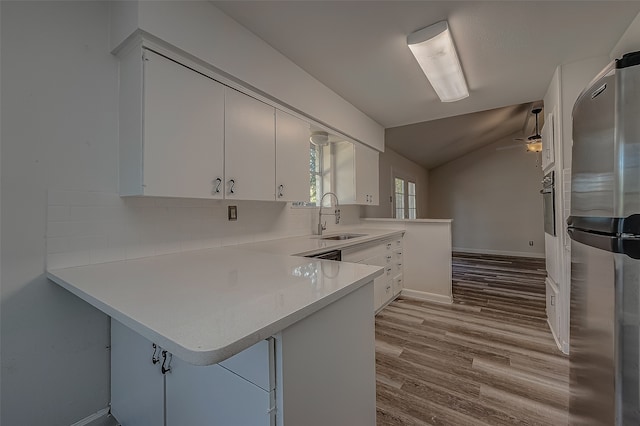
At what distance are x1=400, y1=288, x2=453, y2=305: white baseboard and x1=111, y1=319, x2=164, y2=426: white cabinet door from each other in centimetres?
303

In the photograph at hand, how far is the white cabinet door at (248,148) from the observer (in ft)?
5.66

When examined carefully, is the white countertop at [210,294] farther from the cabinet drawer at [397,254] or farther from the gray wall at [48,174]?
the cabinet drawer at [397,254]

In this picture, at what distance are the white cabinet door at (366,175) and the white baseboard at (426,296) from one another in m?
1.29

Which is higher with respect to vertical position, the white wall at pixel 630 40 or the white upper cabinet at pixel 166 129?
the white wall at pixel 630 40

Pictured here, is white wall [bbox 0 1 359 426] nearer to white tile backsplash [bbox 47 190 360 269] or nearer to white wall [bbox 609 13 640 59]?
white tile backsplash [bbox 47 190 360 269]

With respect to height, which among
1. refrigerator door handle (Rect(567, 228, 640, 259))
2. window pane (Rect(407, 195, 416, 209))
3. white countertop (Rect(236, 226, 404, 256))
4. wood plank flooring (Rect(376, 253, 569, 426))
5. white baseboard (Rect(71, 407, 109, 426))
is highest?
window pane (Rect(407, 195, 416, 209))

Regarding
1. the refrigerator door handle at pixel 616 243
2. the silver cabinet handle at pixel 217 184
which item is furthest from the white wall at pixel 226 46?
the refrigerator door handle at pixel 616 243

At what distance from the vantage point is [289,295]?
2.81 feet

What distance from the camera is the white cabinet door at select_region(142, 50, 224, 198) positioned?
1.35m

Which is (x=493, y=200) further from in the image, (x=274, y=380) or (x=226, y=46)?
(x=274, y=380)

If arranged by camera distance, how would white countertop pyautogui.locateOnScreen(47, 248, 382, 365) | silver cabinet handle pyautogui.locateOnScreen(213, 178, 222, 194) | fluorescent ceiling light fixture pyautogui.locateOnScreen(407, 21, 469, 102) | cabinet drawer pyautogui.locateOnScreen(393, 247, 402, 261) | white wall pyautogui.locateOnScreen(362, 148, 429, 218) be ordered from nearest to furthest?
white countertop pyautogui.locateOnScreen(47, 248, 382, 365)
silver cabinet handle pyautogui.locateOnScreen(213, 178, 222, 194)
fluorescent ceiling light fixture pyautogui.locateOnScreen(407, 21, 469, 102)
cabinet drawer pyautogui.locateOnScreen(393, 247, 402, 261)
white wall pyautogui.locateOnScreen(362, 148, 429, 218)

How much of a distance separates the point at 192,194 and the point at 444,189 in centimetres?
791

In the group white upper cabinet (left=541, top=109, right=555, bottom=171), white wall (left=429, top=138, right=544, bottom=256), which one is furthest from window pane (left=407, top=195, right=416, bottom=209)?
white upper cabinet (left=541, top=109, right=555, bottom=171)

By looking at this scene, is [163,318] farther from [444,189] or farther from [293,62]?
[444,189]
